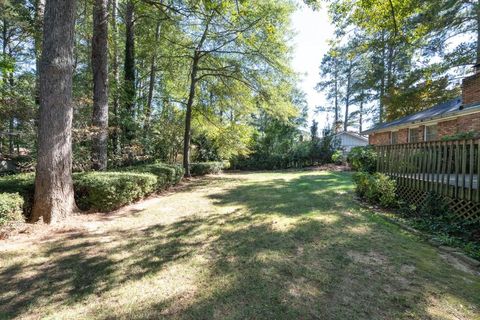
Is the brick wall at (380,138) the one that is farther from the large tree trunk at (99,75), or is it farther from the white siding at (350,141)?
the large tree trunk at (99,75)

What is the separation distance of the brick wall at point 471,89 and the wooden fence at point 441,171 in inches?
199

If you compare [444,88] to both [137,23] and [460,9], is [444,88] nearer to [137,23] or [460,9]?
[460,9]

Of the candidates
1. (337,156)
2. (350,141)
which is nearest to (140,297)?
(337,156)

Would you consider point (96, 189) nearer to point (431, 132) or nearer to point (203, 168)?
point (203, 168)

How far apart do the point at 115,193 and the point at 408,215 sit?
22.3 ft

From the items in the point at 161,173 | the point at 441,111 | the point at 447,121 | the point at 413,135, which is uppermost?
the point at 441,111

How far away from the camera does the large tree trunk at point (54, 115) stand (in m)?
4.84

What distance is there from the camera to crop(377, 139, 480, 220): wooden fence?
480 cm

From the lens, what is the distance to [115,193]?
621 cm

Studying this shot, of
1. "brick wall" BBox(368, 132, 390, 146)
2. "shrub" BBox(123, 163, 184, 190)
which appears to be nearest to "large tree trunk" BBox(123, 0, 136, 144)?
"shrub" BBox(123, 163, 184, 190)

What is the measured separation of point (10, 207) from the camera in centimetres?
432

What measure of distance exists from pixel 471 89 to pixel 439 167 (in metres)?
Result: 6.51

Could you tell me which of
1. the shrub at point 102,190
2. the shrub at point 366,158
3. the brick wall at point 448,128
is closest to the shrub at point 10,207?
the shrub at point 102,190

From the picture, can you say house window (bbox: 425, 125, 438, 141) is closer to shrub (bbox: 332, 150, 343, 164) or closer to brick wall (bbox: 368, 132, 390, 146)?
brick wall (bbox: 368, 132, 390, 146)
